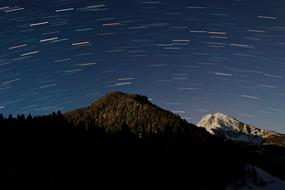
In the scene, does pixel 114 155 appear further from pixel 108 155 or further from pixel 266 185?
pixel 266 185

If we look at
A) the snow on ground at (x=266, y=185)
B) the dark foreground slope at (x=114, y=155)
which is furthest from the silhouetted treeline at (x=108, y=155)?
the snow on ground at (x=266, y=185)

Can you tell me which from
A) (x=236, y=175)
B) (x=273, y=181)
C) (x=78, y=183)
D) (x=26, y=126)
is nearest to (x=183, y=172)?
(x=236, y=175)

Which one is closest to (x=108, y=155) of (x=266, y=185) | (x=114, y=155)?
(x=114, y=155)

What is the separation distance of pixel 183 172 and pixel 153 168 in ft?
40.0

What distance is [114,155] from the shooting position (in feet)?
403

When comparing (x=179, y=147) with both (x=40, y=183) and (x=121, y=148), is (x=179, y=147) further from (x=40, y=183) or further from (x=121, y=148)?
(x=40, y=183)

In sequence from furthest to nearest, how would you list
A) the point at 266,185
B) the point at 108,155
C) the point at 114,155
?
the point at 266,185 → the point at 114,155 → the point at 108,155

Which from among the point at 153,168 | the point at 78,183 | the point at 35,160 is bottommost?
the point at 153,168

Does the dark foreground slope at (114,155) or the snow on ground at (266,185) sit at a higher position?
→ the dark foreground slope at (114,155)

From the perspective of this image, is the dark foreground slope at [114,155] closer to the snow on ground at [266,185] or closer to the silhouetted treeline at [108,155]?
the silhouetted treeline at [108,155]

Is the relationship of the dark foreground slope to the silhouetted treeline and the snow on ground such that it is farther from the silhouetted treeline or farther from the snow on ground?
the snow on ground

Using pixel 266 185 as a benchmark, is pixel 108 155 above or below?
above

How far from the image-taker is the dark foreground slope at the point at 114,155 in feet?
332

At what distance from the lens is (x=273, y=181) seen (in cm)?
13812
